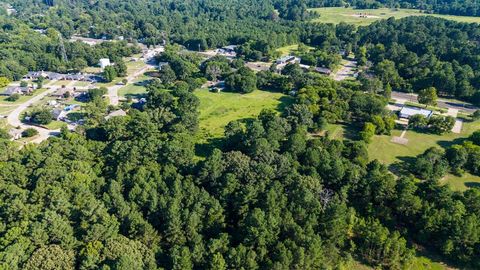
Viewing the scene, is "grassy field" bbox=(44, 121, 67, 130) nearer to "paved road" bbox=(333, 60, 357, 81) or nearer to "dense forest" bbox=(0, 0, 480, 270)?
"dense forest" bbox=(0, 0, 480, 270)

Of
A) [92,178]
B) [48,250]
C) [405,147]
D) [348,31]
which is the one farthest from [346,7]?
[48,250]

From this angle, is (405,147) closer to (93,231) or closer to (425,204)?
(425,204)

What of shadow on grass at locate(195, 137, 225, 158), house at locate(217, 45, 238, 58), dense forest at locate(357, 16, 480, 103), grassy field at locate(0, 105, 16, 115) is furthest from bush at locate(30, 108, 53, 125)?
dense forest at locate(357, 16, 480, 103)

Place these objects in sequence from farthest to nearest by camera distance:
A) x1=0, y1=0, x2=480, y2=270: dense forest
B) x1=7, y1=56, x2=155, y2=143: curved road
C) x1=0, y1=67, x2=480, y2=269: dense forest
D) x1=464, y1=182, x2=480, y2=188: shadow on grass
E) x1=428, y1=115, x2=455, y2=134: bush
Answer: x1=7, y1=56, x2=155, y2=143: curved road → x1=428, y1=115, x2=455, y2=134: bush → x1=464, y1=182, x2=480, y2=188: shadow on grass → x1=0, y1=0, x2=480, y2=270: dense forest → x1=0, y1=67, x2=480, y2=269: dense forest

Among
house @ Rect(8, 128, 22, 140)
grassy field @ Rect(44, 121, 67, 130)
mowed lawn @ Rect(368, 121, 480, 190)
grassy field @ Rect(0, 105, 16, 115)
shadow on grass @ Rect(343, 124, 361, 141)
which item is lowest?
mowed lawn @ Rect(368, 121, 480, 190)

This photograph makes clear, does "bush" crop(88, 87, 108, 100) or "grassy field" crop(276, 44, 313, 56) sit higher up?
"grassy field" crop(276, 44, 313, 56)

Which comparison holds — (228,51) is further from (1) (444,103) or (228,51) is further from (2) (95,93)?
(1) (444,103)

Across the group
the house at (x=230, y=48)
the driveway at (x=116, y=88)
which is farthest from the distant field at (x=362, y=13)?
the driveway at (x=116, y=88)

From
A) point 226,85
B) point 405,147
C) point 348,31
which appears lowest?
point 405,147
